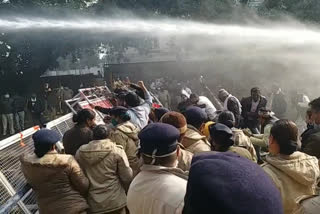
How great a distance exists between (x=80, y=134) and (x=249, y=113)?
440cm

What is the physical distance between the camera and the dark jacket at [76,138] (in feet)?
13.7

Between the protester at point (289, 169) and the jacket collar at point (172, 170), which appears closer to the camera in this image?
the jacket collar at point (172, 170)

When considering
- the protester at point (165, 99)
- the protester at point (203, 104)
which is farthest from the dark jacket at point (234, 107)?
the protester at point (165, 99)

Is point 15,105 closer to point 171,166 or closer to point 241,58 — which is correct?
point 241,58

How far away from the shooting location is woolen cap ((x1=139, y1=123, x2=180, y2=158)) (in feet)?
6.98

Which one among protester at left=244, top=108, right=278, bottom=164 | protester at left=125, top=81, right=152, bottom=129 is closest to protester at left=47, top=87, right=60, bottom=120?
protester at left=125, top=81, right=152, bottom=129

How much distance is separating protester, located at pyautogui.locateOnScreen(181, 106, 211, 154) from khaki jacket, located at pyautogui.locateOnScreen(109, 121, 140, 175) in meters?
0.76

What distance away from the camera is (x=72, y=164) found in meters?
3.30

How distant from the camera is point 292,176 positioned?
2.52 meters

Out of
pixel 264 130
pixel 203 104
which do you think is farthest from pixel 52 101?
pixel 264 130

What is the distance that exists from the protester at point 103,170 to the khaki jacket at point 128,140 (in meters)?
0.53

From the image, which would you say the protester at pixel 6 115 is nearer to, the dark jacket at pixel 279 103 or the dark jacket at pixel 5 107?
the dark jacket at pixel 5 107

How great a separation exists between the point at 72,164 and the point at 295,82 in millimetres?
16439

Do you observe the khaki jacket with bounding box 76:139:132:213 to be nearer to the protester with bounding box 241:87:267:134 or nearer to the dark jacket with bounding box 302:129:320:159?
the dark jacket with bounding box 302:129:320:159
